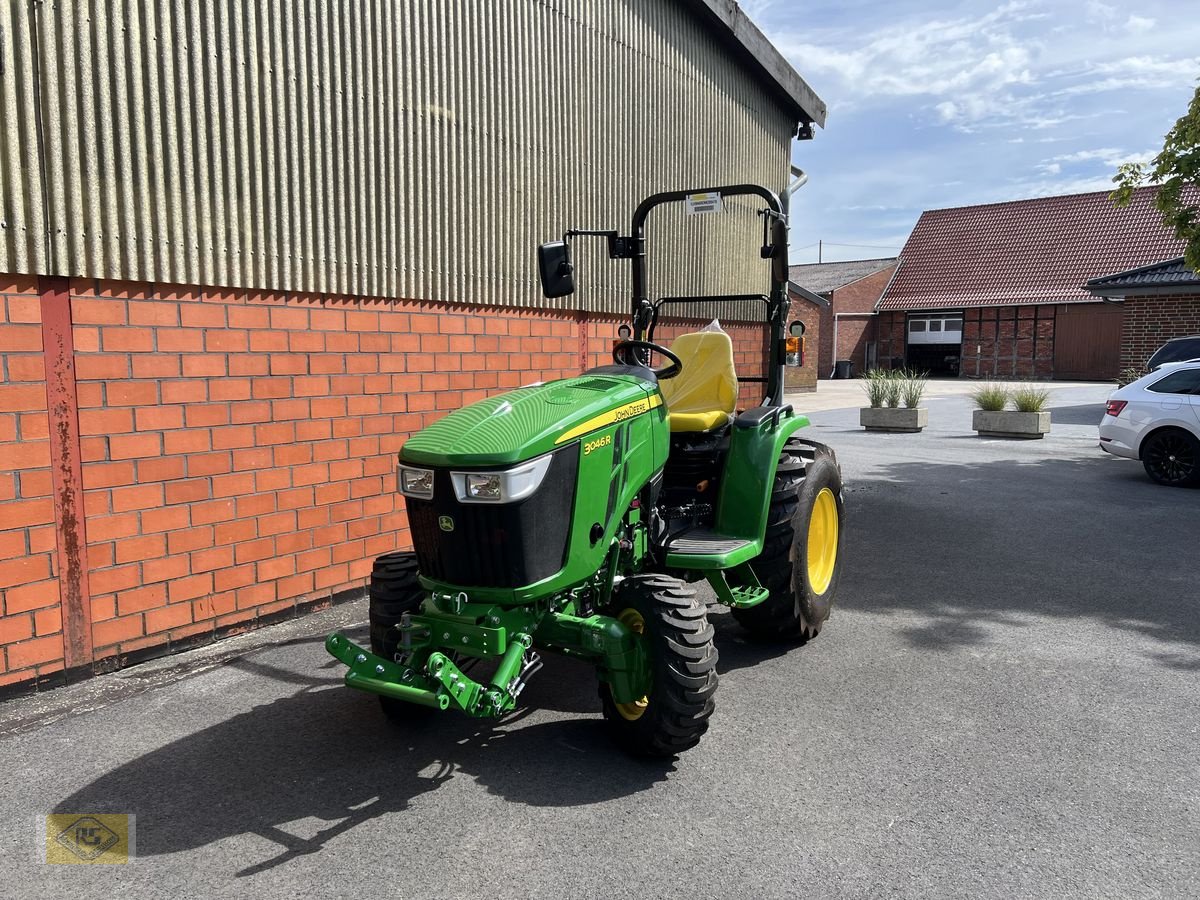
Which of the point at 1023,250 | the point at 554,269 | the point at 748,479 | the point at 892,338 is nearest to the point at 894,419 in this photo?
the point at 748,479

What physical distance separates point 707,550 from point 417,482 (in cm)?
143

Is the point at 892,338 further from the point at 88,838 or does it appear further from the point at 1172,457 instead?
the point at 88,838

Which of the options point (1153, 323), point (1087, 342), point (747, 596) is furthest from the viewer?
point (1087, 342)

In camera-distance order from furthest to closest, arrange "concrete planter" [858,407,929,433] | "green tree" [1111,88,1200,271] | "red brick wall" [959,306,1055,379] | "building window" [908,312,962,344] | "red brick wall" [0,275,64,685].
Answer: "building window" [908,312,962,344]
"red brick wall" [959,306,1055,379]
"concrete planter" [858,407,929,433]
"green tree" [1111,88,1200,271]
"red brick wall" [0,275,64,685]

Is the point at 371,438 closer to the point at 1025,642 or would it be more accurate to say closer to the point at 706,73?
the point at 1025,642

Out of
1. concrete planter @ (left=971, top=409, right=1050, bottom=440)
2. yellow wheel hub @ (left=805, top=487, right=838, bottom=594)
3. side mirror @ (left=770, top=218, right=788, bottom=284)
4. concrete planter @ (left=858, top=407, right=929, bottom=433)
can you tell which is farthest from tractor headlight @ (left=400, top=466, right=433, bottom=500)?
concrete planter @ (left=858, top=407, right=929, bottom=433)

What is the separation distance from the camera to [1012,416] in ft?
46.1

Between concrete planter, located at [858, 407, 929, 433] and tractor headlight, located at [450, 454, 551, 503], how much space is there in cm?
1304

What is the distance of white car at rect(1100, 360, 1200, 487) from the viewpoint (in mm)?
9695

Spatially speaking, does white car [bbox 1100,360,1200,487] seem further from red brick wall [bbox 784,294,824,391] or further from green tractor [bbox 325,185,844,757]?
red brick wall [bbox 784,294,824,391]

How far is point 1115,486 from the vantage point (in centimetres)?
965

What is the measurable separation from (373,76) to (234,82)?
3.29 feet

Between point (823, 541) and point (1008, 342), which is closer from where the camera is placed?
point (823, 541)

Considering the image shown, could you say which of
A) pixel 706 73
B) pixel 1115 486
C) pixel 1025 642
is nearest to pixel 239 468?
pixel 1025 642
